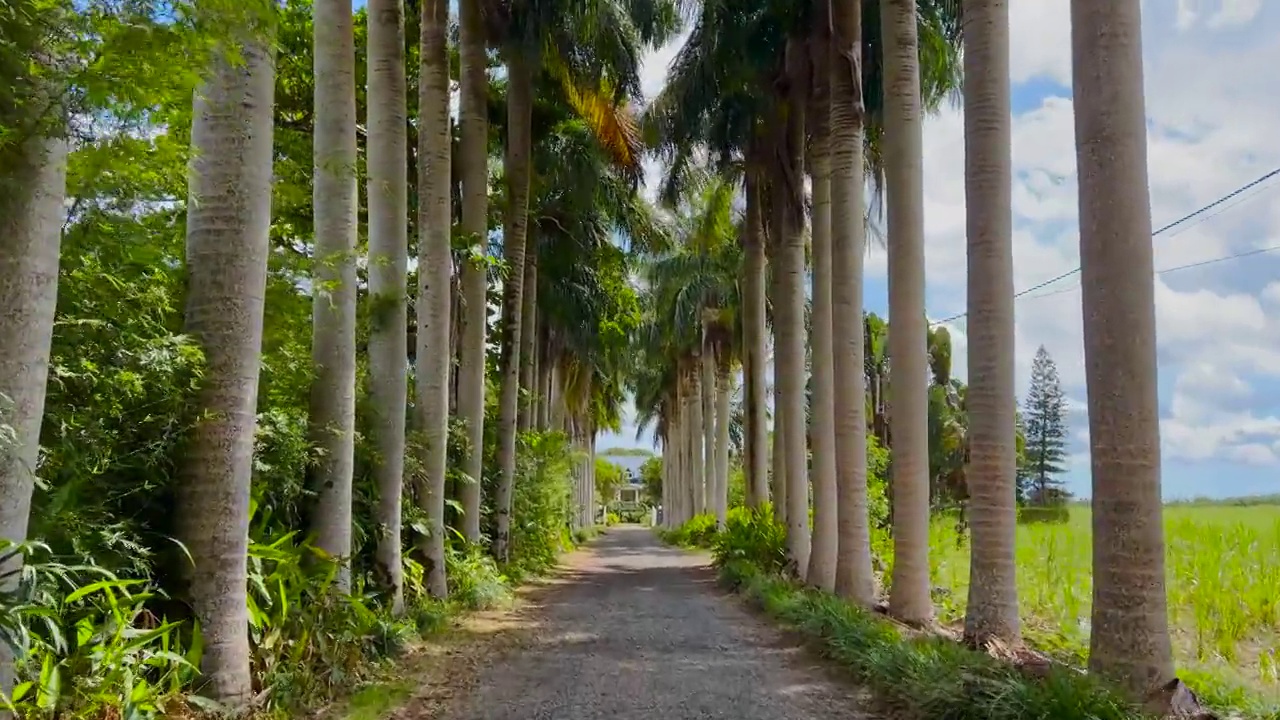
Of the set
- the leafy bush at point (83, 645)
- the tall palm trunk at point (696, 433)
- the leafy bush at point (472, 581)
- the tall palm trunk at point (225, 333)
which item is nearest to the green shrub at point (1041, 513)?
the tall palm trunk at point (696, 433)

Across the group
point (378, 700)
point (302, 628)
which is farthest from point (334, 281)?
point (378, 700)

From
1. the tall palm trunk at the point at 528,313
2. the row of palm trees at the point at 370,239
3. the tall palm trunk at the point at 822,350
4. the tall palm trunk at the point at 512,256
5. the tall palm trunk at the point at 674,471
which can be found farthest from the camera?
the tall palm trunk at the point at 674,471

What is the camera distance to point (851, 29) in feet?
42.8

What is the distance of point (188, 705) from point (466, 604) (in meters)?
7.76

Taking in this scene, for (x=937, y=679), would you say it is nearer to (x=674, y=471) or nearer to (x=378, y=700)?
(x=378, y=700)

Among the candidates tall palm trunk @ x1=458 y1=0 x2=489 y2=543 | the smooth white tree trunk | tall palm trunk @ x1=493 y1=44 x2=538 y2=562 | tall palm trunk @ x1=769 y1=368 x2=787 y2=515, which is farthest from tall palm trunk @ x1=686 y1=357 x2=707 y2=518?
the smooth white tree trunk

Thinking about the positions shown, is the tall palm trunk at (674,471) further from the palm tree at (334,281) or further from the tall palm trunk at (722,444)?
the palm tree at (334,281)

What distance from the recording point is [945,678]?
697cm

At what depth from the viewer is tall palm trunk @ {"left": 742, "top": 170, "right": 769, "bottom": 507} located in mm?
20312

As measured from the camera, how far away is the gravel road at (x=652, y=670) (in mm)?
7496

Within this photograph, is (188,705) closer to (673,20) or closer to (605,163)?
(673,20)

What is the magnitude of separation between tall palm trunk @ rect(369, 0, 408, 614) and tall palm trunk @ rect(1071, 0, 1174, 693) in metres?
6.88

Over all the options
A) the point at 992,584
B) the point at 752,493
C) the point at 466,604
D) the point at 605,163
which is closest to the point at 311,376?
the point at 466,604

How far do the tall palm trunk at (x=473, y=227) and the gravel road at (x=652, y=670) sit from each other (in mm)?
2117
